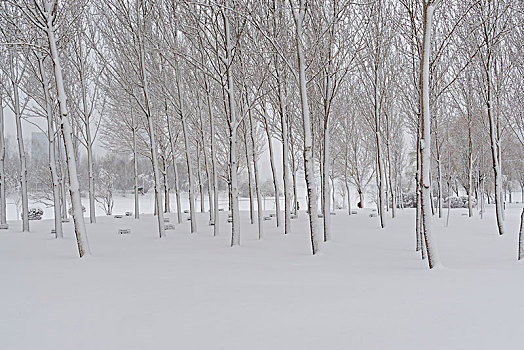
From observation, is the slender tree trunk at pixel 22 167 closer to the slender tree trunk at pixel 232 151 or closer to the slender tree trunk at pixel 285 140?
the slender tree trunk at pixel 232 151

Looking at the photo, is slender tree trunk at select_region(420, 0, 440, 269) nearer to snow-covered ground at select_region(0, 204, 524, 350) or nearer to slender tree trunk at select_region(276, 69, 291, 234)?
snow-covered ground at select_region(0, 204, 524, 350)

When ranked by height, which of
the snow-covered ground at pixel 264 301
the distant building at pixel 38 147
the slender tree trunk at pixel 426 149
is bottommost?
the snow-covered ground at pixel 264 301

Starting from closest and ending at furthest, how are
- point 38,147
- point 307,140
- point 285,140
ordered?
point 307,140 < point 285,140 < point 38,147

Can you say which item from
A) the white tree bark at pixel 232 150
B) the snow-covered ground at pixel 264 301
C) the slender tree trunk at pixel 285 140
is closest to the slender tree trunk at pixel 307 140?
the snow-covered ground at pixel 264 301

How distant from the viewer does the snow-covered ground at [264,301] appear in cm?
302

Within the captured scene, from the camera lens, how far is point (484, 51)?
11.2 m

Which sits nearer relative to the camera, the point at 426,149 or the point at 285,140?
the point at 426,149

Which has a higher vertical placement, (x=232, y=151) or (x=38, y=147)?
(x=38, y=147)

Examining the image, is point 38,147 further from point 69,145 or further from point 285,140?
point 285,140

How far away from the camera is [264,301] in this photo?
3.96 m

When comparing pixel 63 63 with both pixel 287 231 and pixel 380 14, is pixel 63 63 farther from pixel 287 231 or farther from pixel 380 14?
pixel 380 14

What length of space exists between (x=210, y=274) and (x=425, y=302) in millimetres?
2788

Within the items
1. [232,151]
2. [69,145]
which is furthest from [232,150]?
[69,145]

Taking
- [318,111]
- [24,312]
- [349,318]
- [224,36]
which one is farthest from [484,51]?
[24,312]
